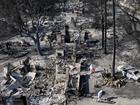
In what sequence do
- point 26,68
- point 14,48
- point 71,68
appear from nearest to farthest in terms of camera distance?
point 71,68 → point 26,68 → point 14,48

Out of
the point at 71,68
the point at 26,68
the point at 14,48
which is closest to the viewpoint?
the point at 71,68

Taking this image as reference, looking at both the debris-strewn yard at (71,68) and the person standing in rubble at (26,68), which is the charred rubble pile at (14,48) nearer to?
the debris-strewn yard at (71,68)

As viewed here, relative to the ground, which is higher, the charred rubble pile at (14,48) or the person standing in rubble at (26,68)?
the charred rubble pile at (14,48)

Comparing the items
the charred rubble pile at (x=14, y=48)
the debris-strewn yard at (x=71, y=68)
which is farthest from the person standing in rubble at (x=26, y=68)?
the charred rubble pile at (x=14, y=48)

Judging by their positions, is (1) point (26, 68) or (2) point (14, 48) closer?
(1) point (26, 68)

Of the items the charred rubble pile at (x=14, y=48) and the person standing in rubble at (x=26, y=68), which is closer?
the person standing in rubble at (x=26, y=68)

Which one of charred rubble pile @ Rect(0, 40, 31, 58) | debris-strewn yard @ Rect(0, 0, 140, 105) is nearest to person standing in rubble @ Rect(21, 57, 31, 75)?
debris-strewn yard @ Rect(0, 0, 140, 105)

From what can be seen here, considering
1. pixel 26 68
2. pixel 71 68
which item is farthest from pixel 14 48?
pixel 71 68

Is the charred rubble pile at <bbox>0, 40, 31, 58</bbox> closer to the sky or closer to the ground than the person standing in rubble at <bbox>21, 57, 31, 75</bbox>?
closer to the sky

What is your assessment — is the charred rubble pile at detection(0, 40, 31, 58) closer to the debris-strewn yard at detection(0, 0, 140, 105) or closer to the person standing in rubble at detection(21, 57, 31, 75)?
the debris-strewn yard at detection(0, 0, 140, 105)

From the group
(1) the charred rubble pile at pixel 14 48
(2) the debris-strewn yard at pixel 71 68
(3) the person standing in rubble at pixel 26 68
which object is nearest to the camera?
(2) the debris-strewn yard at pixel 71 68

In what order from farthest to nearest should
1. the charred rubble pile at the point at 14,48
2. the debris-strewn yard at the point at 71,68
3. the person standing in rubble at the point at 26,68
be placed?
the charred rubble pile at the point at 14,48, the person standing in rubble at the point at 26,68, the debris-strewn yard at the point at 71,68

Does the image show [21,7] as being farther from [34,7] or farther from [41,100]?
[41,100]

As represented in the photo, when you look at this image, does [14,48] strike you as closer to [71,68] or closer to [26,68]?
[26,68]
